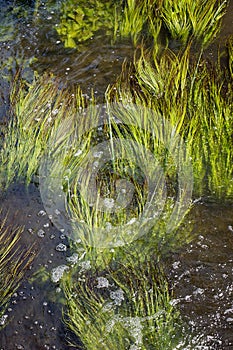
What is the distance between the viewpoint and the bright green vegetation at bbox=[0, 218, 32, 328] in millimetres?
2807

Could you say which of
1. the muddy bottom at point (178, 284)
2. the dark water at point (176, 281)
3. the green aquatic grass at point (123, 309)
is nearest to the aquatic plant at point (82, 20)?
the dark water at point (176, 281)

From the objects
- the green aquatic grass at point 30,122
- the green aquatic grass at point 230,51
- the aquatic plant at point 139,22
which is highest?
the aquatic plant at point 139,22

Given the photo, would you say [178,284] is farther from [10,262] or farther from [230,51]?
[230,51]

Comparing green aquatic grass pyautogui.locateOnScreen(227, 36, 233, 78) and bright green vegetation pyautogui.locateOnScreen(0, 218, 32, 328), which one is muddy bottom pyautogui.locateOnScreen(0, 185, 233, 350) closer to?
bright green vegetation pyautogui.locateOnScreen(0, 218, 32, 328)

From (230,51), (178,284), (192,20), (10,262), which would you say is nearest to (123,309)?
(178,284)

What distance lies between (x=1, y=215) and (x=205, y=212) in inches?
48.6

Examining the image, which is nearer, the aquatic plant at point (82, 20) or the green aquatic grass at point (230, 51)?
the green aquatic grass at point (230, 51)

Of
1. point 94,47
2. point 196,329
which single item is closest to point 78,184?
point 196,329

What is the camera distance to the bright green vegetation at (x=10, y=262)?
2.81 m

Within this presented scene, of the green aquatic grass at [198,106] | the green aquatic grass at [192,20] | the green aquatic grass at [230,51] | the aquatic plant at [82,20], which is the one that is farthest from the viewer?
the aquatic plant at [82,20]

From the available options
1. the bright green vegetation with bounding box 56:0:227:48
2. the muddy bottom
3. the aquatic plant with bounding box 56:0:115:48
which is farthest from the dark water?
the bright green vegetation with bounding box 56:0:227:48

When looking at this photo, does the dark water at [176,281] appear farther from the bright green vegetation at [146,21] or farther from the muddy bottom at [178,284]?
the bright green vegetation at [146,21]

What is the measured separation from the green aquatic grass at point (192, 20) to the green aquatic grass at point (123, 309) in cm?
223

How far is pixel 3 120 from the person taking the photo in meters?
3.73
